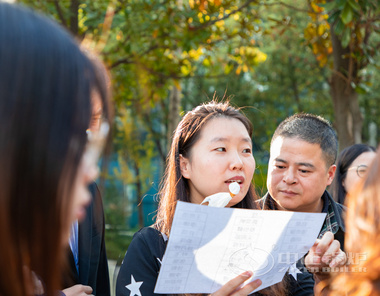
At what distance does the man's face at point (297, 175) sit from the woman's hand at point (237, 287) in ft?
3.66

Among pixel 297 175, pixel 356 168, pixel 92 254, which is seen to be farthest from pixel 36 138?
pixel 356 168

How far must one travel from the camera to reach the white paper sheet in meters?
1.65

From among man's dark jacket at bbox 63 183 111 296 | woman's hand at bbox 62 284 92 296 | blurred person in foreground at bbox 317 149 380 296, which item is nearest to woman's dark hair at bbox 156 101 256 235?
man's dark jacket at bbox 63 183 111 296

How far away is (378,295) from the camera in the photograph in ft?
3.88

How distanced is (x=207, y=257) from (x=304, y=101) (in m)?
12.7

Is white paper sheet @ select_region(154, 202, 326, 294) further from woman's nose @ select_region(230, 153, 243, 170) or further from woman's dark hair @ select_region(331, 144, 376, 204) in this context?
woman's dark hair @ select_region(331, 144, 376, 204)

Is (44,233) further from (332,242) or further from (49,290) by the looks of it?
(332,242)

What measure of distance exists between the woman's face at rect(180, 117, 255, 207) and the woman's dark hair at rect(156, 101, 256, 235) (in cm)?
3

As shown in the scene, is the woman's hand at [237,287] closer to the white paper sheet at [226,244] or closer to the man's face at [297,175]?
the white paper sheet at [226,244]

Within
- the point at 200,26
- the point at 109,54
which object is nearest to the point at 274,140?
the point at 200,26

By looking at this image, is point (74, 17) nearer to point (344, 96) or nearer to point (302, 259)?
point (344, 96)

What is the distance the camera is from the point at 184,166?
7.97 ft

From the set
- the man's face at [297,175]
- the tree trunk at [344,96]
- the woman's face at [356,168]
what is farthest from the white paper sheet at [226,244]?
the tree trunk at [344,96]

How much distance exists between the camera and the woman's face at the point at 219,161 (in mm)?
2303
